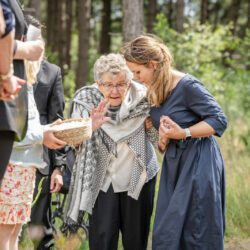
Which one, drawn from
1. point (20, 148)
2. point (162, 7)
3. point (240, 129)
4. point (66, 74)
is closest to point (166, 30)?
point (240, 129)

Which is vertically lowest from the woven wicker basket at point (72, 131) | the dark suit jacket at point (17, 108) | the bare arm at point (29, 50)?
the woven wicker basket at point (72, 131)

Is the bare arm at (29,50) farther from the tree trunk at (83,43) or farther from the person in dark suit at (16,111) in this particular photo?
the tree trunk at (83,43)

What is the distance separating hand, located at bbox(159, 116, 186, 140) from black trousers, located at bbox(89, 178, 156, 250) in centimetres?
59

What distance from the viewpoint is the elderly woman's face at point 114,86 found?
4535mm

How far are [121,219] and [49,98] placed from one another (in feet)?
3.46

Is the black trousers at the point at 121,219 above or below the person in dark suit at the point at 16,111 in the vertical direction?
below

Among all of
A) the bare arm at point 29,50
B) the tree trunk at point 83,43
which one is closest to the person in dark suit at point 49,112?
the bare arm at point 29,50

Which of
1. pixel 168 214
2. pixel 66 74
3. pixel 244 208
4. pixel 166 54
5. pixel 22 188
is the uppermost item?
pixel 166 54

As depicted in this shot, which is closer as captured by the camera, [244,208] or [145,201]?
[145,201]

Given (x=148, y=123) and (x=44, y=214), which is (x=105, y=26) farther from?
(x=148, y=123)

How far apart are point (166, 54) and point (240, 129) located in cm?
702

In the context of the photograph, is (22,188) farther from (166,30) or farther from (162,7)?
(162,7)

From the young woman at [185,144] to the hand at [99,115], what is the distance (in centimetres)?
31

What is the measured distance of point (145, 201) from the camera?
15.8 ft
